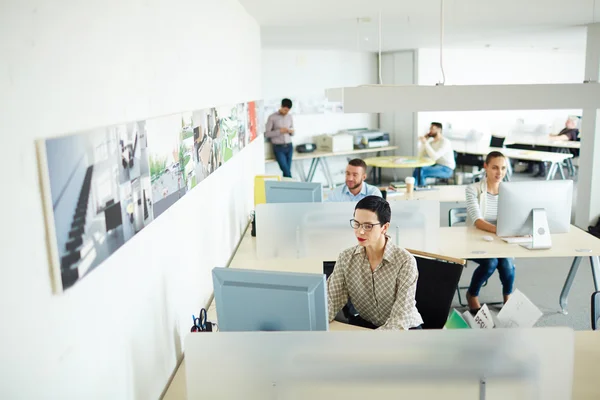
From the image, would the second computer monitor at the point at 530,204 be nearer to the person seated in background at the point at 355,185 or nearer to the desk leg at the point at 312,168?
the person seated in background at the point at 355,185

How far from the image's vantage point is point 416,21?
6.15 m

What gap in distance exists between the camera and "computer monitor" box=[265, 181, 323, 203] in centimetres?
414

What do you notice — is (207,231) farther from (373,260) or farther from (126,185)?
(126,185)

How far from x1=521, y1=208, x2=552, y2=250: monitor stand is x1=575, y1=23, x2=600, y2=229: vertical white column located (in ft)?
11.6

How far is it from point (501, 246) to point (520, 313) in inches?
68.6

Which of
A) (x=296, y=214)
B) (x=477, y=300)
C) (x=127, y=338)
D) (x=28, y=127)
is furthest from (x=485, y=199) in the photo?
(x=28, y=127)

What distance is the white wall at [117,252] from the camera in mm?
1192

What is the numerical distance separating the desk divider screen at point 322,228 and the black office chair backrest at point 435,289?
66 cm

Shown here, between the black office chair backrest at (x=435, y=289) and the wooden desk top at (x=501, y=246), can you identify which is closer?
the black office chair backrest at (x=435, y=289)

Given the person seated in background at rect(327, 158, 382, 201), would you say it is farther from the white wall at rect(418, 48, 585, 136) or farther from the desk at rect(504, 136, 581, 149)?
the desk at rect(504, 136, 581, 149)

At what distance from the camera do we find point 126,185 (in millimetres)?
1815

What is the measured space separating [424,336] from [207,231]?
1.88m

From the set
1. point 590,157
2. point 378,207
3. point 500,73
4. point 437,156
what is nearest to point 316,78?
point 437,156

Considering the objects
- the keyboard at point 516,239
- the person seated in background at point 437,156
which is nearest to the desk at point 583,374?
the keyboard at point 516,239
